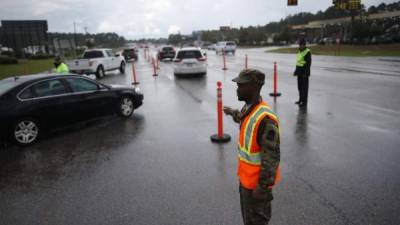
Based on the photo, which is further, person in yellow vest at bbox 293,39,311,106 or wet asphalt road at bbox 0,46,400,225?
person in yellow vest at bbox 293,39,311,106

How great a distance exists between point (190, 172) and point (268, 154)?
10.0 ft

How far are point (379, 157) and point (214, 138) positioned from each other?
309 centimetres

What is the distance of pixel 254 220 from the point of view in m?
2.88

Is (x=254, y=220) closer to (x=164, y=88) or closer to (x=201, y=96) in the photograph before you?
(x=201, y=96)

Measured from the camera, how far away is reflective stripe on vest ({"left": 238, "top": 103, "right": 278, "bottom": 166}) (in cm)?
265

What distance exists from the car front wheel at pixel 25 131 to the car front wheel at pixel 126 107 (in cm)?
261

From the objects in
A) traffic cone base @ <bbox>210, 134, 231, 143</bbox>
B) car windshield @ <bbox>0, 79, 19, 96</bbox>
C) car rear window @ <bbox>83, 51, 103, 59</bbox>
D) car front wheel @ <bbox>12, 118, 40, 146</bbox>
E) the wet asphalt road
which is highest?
car rear window @ <bbox>83, 51, 103, 59</bbox>

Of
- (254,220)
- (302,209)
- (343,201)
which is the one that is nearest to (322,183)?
(343,201)

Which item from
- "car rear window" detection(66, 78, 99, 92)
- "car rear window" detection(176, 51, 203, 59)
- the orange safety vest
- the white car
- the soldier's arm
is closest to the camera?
the soldier's arm

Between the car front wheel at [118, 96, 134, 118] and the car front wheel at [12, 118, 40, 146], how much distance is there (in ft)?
8.57

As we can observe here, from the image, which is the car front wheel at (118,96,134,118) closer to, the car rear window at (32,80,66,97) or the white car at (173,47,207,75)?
the car rear window at (32,80,66,97)

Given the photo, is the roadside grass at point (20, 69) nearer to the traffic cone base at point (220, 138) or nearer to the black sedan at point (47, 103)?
the black sedan at point (47, 103)

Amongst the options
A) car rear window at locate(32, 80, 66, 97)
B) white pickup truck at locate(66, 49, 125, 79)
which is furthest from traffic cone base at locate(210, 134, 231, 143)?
white pickup truck at locate(66, 49, 125, 79)

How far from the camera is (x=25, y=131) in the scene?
7.23 m
